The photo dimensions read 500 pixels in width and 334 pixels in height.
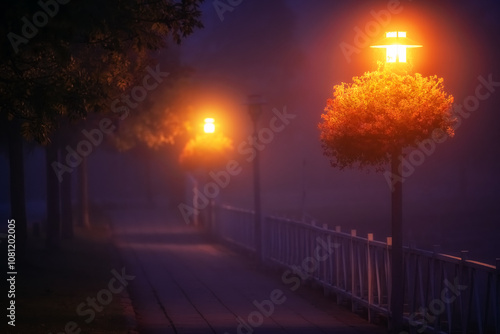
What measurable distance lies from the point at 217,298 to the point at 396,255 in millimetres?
5452

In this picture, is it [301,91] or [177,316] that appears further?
[301,91]

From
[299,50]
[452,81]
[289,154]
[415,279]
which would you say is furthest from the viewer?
[289,154]

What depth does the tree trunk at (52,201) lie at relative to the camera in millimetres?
25391

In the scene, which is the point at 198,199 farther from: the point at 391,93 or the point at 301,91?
the point at 391,93

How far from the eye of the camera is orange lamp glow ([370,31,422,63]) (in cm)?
1195

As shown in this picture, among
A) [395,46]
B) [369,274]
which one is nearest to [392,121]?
[395,46]

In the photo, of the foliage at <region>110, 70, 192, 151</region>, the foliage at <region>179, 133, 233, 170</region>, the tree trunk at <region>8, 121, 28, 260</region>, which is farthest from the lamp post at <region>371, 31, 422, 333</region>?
the foliage at <region>179, 133, 233, 170</region>

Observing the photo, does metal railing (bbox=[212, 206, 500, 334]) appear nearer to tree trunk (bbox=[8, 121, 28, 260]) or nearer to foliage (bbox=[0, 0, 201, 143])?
foliage (bbox=[0, 0, 201, 143])

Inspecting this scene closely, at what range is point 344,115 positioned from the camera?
40.4ft

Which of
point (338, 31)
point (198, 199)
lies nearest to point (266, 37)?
point (338, 31)

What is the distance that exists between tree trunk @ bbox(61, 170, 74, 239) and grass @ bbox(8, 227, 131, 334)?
105 cm

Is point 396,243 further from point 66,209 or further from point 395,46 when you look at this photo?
point 66,209

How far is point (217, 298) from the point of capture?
1694 centimetres

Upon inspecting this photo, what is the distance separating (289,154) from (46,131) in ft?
160
